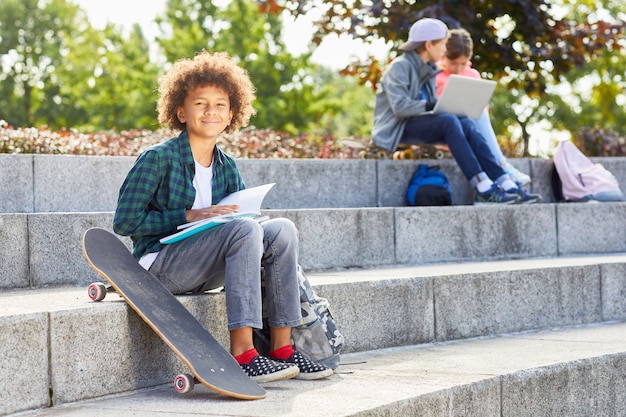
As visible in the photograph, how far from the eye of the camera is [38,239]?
497 centimetres

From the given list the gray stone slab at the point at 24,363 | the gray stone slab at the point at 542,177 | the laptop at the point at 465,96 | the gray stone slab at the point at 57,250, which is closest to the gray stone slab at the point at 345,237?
the laptop at the point at 465,96

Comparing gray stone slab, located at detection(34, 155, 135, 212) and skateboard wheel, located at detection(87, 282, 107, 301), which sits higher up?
gray stone slab, located at detection(34, 155, 135, 212)

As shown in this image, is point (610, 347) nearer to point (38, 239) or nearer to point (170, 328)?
point (170, 328)

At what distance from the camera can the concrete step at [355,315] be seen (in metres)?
3.58

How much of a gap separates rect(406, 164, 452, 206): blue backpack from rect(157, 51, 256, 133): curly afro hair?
327 cm

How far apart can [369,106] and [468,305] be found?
3546cm

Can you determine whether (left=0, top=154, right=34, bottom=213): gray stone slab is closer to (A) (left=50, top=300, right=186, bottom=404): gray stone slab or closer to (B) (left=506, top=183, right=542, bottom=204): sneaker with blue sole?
(A) (left=50, top=300, right=186, bottom=404): gray stone slab

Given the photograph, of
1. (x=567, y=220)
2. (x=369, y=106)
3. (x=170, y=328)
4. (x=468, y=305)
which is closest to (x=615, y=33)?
(x=567, y=220)

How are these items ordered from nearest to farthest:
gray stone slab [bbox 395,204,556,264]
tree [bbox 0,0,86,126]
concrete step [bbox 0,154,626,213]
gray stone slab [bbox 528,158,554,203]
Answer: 1. concrete step [bbox 0,154,626,213]
2. gray stone slab [bbox 395,204,556,264]
3. gray stone slab [bbox 528,158,554,203]
4. tree [bbox 0,0,86,126]

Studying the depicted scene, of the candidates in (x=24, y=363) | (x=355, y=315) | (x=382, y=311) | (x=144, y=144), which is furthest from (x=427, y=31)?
(x=24, y=363)

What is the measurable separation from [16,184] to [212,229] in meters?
2.19

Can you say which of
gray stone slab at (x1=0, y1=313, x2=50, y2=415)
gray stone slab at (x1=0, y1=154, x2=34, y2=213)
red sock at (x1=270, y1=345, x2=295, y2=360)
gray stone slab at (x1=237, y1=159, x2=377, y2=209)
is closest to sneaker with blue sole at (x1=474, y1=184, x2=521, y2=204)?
gray stone slab at (x1=237, y1=159, x2=377, y2=209)

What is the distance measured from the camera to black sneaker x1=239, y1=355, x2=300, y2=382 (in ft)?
13.0

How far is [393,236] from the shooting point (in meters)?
6.77
